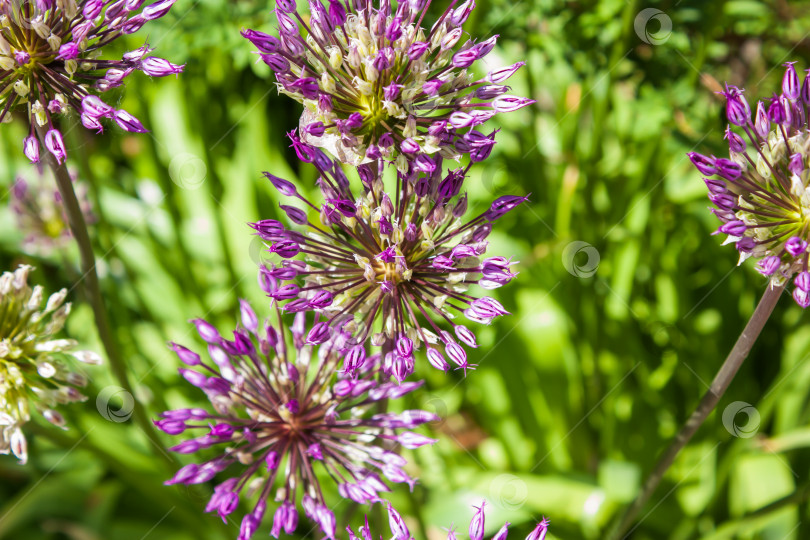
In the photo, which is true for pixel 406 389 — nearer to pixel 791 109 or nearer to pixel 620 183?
pixel 791 109

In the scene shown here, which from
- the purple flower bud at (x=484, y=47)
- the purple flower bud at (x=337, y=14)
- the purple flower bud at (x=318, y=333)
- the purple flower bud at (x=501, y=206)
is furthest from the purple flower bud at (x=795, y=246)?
the purple flower bud at (x=337, y=14)

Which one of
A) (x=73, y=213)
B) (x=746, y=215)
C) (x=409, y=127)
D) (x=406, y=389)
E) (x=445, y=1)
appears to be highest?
(x=445, y=1)

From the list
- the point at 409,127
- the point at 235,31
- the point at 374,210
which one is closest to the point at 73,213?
the point at 374,210

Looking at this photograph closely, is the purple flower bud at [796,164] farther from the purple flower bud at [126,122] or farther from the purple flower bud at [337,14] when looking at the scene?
the purple flower bud at [126,122]

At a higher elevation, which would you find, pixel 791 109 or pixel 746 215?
pixel 791 109

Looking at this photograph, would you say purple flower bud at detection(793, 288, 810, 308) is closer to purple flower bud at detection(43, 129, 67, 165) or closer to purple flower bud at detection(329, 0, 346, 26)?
purple flower bud at detection(329, 0, 346, 26)

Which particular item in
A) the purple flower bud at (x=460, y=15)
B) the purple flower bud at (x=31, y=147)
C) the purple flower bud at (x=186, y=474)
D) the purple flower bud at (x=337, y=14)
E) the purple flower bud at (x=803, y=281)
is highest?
the purple flower bud at (x=460, y=15)

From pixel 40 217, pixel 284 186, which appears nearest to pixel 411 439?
pixel 284 186

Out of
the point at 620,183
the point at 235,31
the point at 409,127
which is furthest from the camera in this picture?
the point at 620,183

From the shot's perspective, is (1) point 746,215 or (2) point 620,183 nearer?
(1) point 746,215
